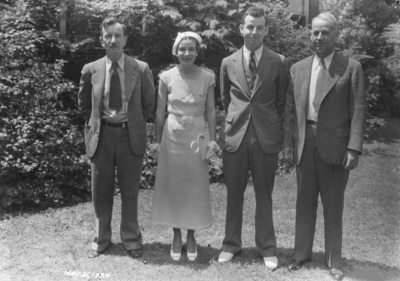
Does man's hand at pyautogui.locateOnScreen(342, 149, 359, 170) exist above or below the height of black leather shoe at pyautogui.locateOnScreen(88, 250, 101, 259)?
above

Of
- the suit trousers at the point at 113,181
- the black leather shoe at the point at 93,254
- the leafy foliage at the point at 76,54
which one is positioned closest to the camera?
the suit trousers at the point at 113,181

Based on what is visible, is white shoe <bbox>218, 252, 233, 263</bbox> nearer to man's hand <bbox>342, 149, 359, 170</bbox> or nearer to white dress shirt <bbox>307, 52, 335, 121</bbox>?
man's hand <bbox>342, 149, 359, 170</bbox>

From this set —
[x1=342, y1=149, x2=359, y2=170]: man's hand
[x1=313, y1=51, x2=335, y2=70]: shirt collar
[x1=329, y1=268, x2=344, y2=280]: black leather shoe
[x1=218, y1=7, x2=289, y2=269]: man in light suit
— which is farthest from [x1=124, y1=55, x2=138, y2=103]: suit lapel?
[x1=329, y1=268, x2=344, y2=280]: black leather shoe

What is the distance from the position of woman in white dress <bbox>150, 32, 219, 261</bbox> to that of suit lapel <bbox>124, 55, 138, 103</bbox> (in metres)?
0.27

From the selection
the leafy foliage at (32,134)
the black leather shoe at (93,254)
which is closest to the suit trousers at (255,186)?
the black leather shoe at (93,254)

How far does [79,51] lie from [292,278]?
6.59m

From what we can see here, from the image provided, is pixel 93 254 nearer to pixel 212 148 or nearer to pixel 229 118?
pixel 212 148

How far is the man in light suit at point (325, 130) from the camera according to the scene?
4277mm

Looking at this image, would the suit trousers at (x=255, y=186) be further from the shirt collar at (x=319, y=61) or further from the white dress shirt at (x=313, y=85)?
the shirt collar at (x=319, y=61)

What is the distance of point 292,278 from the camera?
446 cm

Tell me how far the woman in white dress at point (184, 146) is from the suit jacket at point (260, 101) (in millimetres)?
256

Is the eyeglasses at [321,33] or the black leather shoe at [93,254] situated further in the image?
the black leather shoe at [93,254]

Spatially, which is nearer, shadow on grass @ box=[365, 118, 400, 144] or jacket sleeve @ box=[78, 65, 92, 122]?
jacket sleeve @ box=[78, 65, 92, 122]

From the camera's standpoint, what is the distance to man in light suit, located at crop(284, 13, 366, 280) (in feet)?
14.0
